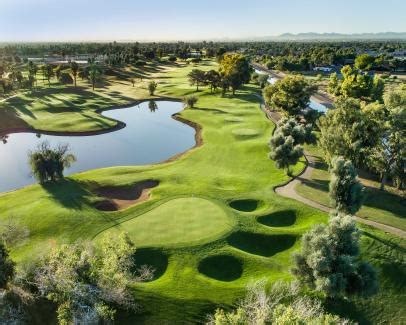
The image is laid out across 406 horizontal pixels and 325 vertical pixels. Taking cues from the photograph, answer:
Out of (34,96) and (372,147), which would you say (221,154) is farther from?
(34,96)

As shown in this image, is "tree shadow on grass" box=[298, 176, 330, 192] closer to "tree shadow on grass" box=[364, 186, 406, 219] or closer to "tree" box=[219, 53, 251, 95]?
"tree shadow on grass" box=[364, 186, 406, 219]

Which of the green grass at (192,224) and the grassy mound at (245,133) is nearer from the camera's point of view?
the green grass at (192,224)

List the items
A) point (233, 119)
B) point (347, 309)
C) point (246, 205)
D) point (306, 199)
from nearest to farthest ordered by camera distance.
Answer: point (347, 309) → point (246, 205) → point (306, 199) → point (233, 119)

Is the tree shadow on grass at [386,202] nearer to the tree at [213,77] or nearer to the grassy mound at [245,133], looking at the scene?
the grassy mound at [245,133]

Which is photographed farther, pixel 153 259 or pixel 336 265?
pixel 153 259

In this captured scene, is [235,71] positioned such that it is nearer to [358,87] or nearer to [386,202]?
[358,87]

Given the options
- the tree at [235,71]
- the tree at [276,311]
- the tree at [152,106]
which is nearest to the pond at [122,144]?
the tree at [152,106]

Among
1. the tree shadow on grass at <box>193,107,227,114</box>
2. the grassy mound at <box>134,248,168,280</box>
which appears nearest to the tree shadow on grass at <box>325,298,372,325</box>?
the grassy mound at <box>134,248,168,280</box>

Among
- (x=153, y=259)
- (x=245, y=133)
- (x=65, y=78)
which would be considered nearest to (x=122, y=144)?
(x=245, y=133)
